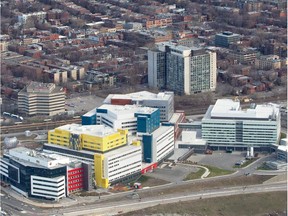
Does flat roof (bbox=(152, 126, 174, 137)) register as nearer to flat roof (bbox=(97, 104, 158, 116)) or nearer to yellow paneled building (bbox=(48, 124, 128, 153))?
flat roof (bbox=(97, 104, 158, 116))

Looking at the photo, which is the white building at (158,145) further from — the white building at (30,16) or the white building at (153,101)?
the white building at (30,16)

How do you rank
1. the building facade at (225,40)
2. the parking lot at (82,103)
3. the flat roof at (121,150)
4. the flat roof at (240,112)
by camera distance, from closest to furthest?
the flat roof at (121,150) → the flat roof at (240,112) → the parking lot at (82,103) → the building facade at (225,40)

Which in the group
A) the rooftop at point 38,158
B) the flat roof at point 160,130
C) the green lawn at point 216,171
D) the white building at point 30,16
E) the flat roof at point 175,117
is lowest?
the white building at point 30,16

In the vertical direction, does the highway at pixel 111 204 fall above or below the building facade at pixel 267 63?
above

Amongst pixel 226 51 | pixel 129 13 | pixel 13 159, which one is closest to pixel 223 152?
pixel 13 159

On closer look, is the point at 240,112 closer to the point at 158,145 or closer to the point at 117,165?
the point at 158,145

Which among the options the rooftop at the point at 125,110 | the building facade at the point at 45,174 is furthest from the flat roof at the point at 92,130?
→ the building facade at the point at 45,174
